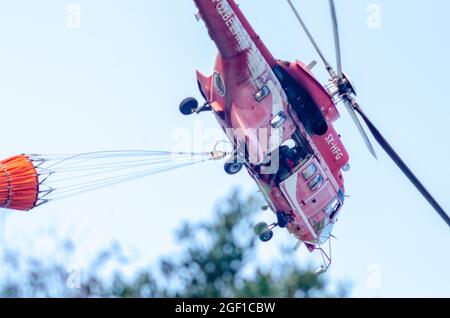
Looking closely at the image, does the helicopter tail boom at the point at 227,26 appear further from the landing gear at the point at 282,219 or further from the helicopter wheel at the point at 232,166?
the landing gear at the point at 282,219

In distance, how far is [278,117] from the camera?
75.7 ft

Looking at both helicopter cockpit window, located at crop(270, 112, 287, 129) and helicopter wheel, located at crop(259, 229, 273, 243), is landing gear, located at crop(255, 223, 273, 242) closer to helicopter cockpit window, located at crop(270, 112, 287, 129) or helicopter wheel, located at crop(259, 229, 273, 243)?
helicopter wheel, located at crop(259, 229, 273, 243)

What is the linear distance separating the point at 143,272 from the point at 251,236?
14.0ft

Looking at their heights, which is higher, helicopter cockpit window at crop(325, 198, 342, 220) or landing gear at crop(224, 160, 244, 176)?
landing gear at crop(224, 160, 244, 176)

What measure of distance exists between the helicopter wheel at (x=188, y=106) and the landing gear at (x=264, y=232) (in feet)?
13.7

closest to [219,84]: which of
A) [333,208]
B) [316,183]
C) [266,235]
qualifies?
[316,183]

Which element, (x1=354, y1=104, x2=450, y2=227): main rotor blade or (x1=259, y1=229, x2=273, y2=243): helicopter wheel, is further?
(x1=259, y1=229, x2=273, y2=243): helicopter wheel

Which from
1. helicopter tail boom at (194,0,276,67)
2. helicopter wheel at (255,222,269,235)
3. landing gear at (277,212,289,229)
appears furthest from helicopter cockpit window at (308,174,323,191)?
helicopter tail boom at (194,0,276,67)

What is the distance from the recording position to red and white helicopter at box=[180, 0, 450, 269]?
2234cm

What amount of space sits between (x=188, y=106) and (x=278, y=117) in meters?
3.00

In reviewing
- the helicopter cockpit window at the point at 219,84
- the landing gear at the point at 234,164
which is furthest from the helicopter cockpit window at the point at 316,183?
the helicopter cockpit window at the point at 219,84

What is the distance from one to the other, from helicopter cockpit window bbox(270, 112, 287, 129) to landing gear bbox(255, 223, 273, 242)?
3369mm

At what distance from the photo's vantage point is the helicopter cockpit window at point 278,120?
23031 millimetres

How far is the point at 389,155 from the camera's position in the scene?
22109 mm
